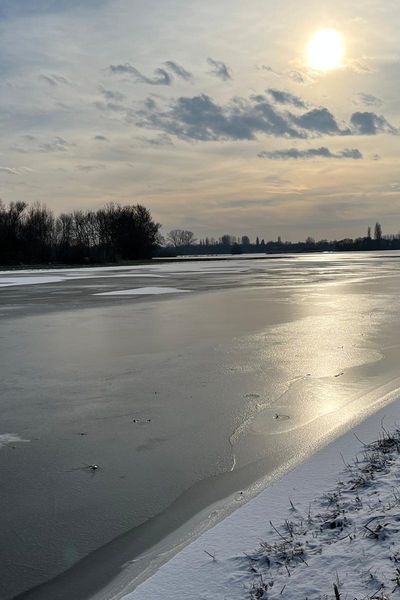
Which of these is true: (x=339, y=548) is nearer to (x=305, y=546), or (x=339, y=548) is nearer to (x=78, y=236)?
(x=305, y=546)

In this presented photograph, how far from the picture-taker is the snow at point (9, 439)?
581cm

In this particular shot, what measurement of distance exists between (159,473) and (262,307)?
1361 cm

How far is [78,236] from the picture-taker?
10962cm

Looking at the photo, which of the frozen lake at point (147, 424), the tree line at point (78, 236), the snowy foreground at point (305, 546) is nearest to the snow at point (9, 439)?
the frozen lake at point (147, 424)

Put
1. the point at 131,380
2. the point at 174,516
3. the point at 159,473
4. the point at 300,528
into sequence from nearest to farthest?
the point at 300,528
the point at 174,516
the point at 159,473
the point at 131,380

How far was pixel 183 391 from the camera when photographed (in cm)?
784

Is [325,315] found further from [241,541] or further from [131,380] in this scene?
[241,541]

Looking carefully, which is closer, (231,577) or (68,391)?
(231,577)

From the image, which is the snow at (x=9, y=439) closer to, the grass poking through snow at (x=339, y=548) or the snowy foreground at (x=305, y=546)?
the snowy foreground at (x=305, y=546)

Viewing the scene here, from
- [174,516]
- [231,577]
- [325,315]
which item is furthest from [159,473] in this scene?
[325,315]

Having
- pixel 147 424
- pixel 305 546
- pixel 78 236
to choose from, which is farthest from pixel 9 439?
pixel 78 236

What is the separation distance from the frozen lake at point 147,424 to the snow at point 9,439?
21 millimetres

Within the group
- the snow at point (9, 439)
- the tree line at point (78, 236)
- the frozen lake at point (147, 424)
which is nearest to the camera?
the frozen lake at point (147, 424)

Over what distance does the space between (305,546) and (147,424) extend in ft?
10.9
